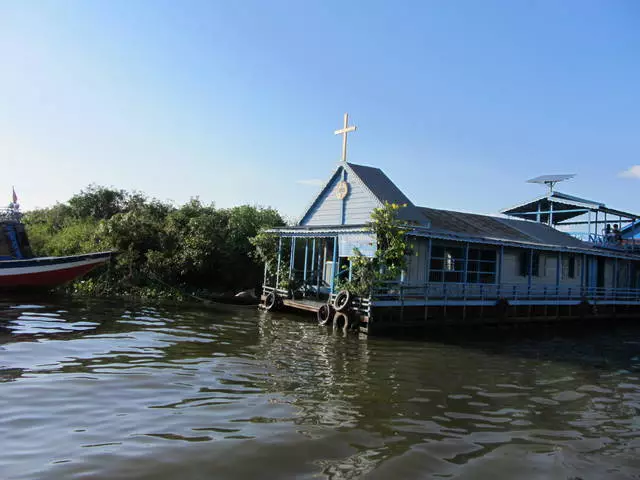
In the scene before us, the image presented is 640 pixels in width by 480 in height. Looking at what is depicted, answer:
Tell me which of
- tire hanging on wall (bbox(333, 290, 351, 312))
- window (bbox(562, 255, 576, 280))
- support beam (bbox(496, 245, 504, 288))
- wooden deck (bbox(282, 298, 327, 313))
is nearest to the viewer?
tire hanging on wall (bbox(333, 290, 351, 312))

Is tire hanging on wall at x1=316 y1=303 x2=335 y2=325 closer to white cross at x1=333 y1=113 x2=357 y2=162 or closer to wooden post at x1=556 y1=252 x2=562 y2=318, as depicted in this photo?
white cross at x1=333 y1=113 x2=357 y2=162

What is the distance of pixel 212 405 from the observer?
7.95 meters

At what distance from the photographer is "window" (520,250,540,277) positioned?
2414 centimetres

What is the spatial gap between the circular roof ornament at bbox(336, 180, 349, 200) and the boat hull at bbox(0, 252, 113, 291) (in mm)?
12325

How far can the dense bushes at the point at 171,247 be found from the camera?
86.9 ft

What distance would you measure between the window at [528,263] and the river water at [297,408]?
927 centimetres

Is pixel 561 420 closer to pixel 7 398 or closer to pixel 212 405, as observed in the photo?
pixel 212 405

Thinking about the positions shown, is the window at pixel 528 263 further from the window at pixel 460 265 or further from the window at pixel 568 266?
the window at pixel 568 266

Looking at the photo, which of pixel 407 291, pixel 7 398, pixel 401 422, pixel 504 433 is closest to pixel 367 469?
pixel 401 422

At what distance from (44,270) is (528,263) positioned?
73.1ft

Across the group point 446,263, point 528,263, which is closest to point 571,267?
point 528,263

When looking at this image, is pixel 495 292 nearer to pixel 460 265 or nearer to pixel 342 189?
pixel 460 265

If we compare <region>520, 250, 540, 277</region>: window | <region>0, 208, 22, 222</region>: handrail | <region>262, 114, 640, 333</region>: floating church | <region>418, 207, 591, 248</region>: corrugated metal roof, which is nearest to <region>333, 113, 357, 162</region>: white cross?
<region>262, 114, 640, 333</region>: floating church

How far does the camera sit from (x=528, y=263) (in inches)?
947
